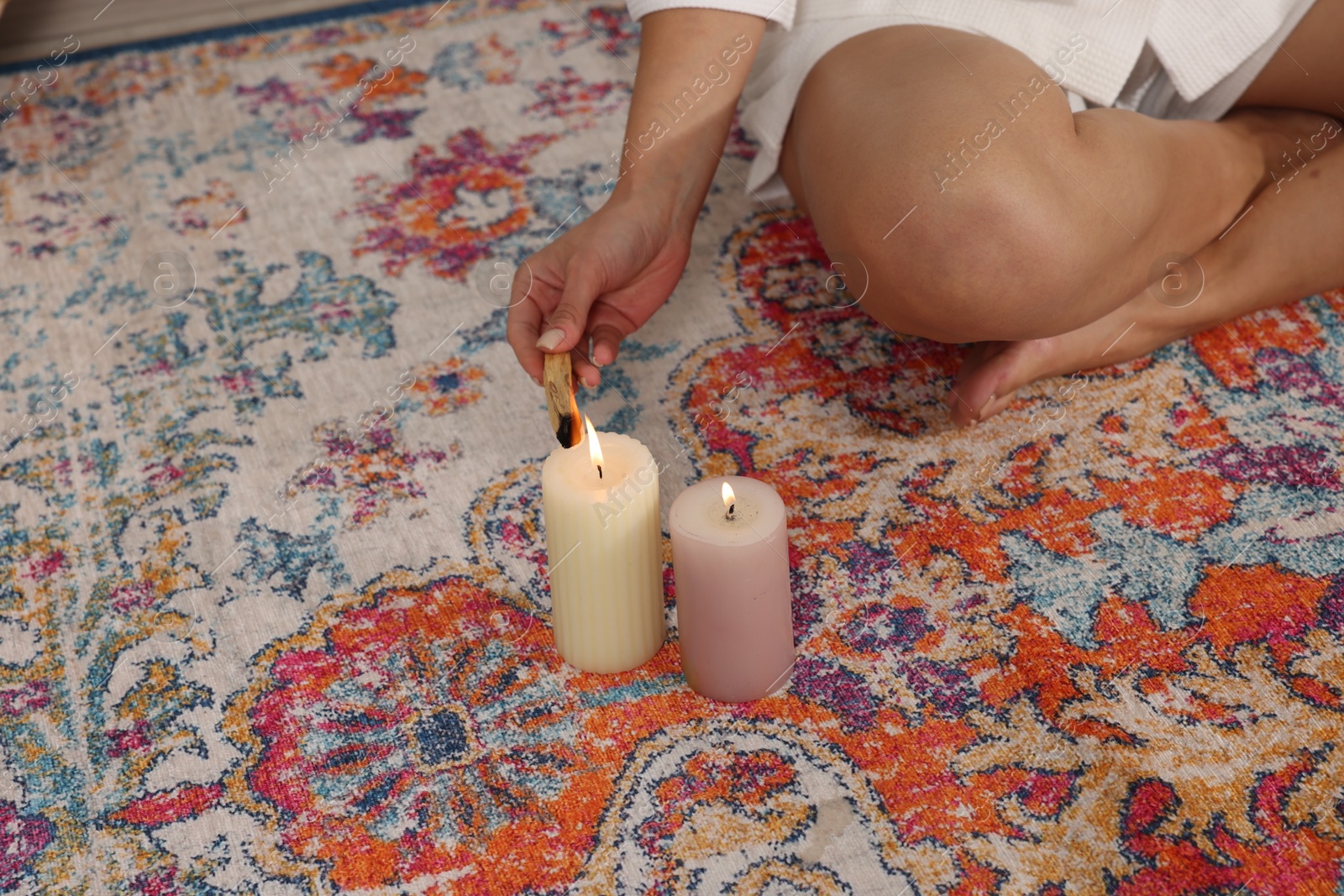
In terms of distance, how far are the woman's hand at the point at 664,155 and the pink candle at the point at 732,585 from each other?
240mm

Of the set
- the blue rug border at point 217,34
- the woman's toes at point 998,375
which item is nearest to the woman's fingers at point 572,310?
the woman's toes at point 998,375

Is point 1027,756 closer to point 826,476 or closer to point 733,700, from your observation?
point 733,700

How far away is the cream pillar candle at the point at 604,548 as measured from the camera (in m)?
0.71

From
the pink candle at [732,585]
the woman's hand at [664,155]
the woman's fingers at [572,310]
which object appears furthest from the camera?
the woman's hand at [664,155]

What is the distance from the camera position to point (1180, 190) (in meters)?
0.94

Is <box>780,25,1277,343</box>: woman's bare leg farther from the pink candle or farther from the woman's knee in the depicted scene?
the pink candle

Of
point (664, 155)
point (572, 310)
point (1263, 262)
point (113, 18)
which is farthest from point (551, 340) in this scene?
point (113, 18)

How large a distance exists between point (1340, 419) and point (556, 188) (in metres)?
0.83

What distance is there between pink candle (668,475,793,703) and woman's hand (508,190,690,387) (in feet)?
0.57

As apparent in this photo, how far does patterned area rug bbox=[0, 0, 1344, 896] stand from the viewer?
689 mm

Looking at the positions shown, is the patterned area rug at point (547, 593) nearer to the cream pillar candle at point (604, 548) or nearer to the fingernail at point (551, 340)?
the cream pillar candle at point (604, 548)

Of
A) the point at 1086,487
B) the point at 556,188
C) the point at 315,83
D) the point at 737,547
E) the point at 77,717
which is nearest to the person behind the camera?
the point at 737,547

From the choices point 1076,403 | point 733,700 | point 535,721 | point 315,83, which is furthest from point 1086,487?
point 315,83

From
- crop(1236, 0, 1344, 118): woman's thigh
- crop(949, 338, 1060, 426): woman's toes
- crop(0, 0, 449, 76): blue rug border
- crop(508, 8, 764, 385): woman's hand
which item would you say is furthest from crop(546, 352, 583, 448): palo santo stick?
crop(0, 0, 449, 76): blue rug border
